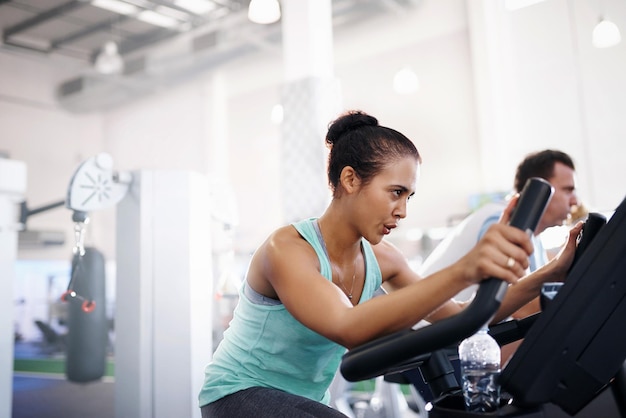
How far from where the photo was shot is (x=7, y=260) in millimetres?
2725

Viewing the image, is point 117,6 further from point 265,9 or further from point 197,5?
point 265,9

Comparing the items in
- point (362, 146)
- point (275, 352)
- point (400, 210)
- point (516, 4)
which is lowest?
point (275, 352)

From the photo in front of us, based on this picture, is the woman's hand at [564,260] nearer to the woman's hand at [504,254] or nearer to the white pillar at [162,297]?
the woman's hand at [504,254]

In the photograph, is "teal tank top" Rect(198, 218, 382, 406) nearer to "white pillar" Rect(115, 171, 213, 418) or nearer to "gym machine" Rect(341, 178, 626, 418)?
"gym machine" Rect(341, 178, 626, 418)

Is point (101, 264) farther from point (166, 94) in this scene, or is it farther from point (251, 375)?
point (166, 94)

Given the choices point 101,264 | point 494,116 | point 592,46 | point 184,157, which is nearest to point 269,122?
point 184,157

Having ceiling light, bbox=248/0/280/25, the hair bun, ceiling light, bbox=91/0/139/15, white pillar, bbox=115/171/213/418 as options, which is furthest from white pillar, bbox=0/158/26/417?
ceiling light, bbox=91/0/139/15

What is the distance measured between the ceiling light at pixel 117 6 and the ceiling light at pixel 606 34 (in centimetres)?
521

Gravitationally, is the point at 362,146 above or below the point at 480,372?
above

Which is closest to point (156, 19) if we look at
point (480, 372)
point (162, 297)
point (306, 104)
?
point (306, 104)

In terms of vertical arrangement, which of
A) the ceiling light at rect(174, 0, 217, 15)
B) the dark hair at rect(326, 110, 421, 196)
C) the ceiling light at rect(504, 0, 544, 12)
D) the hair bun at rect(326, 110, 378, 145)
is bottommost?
the dark hair at rect(326, 110, 421, 196)

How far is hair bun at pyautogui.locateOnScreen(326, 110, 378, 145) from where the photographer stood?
1277mm

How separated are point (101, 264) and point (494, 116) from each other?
4368mm

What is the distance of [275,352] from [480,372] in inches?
16.3
